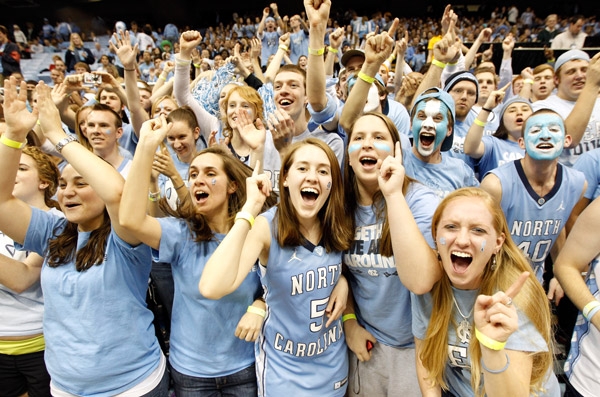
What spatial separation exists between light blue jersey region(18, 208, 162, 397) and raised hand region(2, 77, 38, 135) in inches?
18.4

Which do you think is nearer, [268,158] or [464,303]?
[464,303]

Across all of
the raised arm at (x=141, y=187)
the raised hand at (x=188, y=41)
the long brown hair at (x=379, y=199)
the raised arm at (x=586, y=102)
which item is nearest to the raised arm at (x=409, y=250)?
the long brown hair at (x=379, y=199)

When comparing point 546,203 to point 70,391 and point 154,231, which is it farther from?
point 70,391

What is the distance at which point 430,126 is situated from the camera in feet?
8.08

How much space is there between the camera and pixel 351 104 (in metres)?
2.51

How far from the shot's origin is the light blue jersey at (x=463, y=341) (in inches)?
57.4

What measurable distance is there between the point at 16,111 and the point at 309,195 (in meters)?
1.47

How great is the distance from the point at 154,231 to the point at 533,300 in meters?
1.68

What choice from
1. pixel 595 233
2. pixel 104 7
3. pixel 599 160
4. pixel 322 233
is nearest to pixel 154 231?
pixel 322 233

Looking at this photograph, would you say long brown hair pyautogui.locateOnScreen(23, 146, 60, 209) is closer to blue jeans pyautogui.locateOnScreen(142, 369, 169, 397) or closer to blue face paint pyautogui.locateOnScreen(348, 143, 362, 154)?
blue jeans pyautogui.locateOnScreen(142, 369, 169, 397)

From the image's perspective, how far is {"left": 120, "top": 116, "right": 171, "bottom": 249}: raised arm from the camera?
65.6 inches

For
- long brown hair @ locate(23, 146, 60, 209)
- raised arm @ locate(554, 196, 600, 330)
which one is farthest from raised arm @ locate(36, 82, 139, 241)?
raised arm @ locate(554, 196, 600, 330)

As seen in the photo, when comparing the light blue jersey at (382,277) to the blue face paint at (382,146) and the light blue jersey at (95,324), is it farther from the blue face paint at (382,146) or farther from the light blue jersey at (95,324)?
the light blue jersey at (95,324)

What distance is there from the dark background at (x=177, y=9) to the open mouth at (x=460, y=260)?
21.7 m
